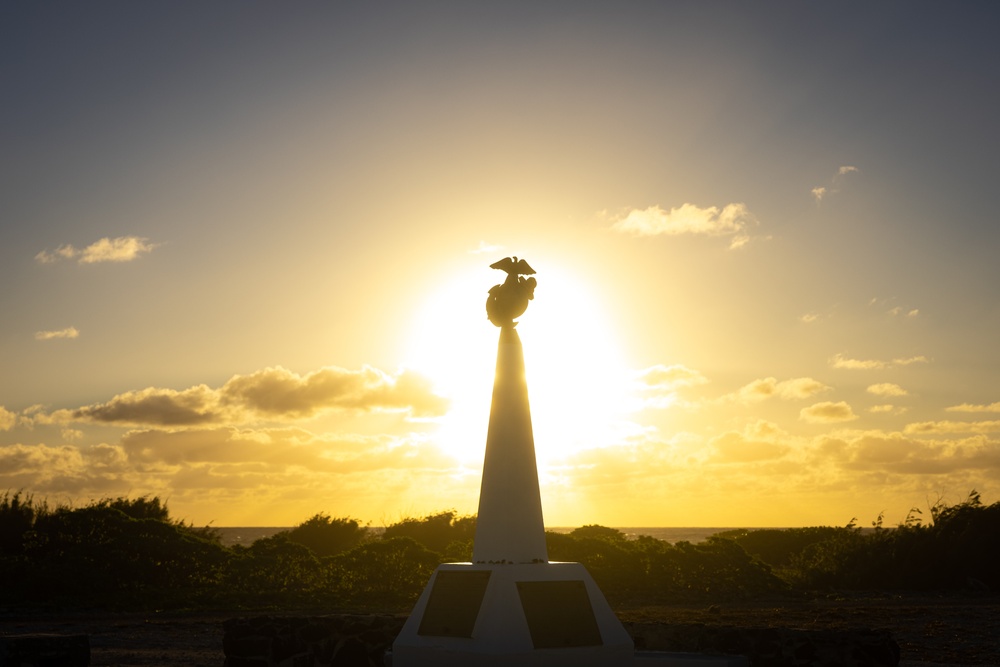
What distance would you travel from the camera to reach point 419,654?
10.2 metres

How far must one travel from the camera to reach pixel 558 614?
1019 cm

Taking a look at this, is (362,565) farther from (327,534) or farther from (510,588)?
(510,588)

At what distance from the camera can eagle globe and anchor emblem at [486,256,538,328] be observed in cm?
1160

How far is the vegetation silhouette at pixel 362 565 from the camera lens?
81.6 ft

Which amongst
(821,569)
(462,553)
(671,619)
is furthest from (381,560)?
(821,569)

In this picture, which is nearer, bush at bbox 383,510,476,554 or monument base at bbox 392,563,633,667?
monument base at bbox 392,563,633,667

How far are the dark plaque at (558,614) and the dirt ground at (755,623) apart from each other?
274 inches

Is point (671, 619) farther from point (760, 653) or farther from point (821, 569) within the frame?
point (821, 569)

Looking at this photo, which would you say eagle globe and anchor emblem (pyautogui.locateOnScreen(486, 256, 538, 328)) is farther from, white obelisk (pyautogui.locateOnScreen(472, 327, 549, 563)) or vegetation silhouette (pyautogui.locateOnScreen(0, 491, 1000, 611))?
vegetation silhouette (pyautogui.locateOnScreen(0, 491, 1000, 611))

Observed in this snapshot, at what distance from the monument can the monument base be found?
1 centimetres

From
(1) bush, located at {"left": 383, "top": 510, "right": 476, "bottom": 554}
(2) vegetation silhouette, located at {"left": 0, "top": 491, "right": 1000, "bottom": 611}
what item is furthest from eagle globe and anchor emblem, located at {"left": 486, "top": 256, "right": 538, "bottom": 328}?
(1) bush, located at {"left": 383, "top": 510, "right": 476, "bottom": 554}

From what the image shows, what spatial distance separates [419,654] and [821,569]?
79.4 feet

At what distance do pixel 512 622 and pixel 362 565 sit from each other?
63.0 feet

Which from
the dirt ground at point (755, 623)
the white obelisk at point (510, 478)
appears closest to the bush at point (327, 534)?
the dirt ground at point (755, 623)
